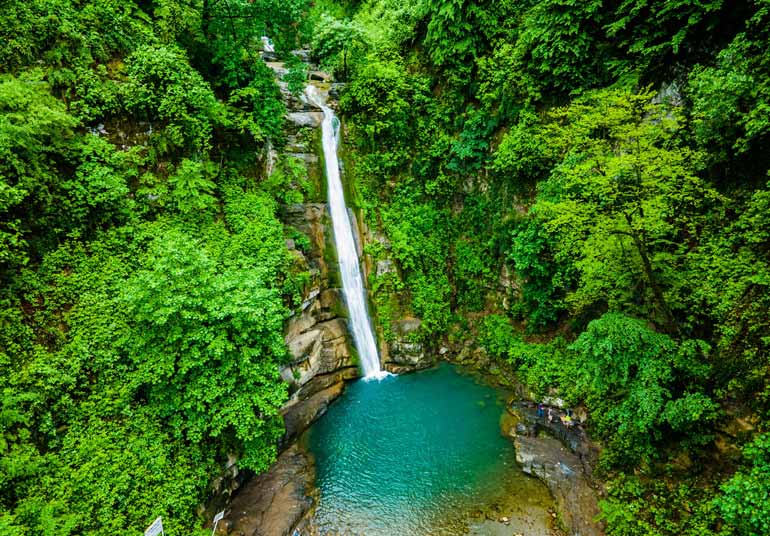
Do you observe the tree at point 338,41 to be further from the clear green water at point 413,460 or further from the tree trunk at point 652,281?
the clear green water at point 413,460

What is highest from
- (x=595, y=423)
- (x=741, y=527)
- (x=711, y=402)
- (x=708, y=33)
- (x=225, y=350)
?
(x=708, y=33)

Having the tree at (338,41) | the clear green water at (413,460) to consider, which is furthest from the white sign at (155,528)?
the tree at (338,41)

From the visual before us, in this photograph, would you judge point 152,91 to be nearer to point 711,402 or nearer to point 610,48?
point 610,48

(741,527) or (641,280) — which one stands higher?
(641,280)

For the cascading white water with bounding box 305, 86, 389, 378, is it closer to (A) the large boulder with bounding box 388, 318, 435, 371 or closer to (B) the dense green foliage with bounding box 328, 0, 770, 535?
(A) the large boulder with bounding box 388, 318, 435, 371

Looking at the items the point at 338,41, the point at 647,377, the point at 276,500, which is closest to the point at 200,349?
the point at 276,500

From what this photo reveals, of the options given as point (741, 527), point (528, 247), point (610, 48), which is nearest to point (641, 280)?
point (528, 247)
